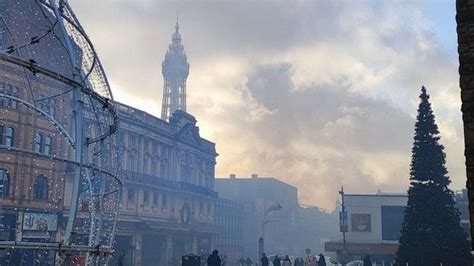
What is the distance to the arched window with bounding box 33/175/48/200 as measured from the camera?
104ft

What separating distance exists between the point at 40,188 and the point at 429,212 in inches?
934

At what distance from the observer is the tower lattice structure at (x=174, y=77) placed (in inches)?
5517

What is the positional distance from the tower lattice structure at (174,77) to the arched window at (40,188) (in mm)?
104511

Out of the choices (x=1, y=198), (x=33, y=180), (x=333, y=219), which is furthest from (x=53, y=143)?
(x=333, y=219)

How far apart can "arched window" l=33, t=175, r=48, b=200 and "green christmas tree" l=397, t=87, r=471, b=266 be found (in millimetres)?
21888

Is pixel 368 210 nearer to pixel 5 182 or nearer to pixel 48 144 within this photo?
pixel 48 144

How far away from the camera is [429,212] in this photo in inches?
1216

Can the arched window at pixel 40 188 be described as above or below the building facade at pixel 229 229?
above

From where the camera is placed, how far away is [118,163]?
41.0ft

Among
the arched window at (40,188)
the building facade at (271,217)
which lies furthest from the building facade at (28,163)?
the building facade at (271,217)

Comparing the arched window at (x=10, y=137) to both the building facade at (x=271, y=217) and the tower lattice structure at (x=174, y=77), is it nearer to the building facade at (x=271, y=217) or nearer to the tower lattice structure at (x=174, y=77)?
the building facade at (x=271, y=217)

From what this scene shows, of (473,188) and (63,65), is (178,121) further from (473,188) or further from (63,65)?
(473,188)

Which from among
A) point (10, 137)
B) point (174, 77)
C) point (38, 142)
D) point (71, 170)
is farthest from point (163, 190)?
point (174, 77)

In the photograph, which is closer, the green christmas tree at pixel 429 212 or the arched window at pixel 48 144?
the green christmas tree at pixel 429 212
